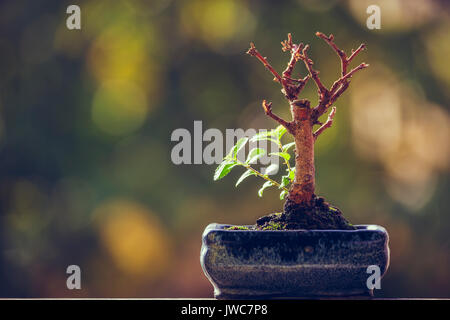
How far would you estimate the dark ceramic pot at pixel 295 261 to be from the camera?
32.2 inches

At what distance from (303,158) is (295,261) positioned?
0.21 meters

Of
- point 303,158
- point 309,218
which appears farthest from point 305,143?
point 309,218

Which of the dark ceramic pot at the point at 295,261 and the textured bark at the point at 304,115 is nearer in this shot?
the dark ceramic pot at the point at 295,261

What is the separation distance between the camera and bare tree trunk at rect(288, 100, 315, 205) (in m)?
0.93

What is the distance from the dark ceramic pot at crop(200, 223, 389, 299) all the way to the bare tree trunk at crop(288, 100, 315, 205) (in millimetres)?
139

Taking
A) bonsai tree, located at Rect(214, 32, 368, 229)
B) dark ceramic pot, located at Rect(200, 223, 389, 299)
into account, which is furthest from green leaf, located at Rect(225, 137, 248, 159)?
dark ceramic pot, located at Rect(200, 223, 389, 299)

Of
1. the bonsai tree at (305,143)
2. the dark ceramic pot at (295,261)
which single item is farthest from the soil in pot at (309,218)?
the dark ceramic pot at (295,261)

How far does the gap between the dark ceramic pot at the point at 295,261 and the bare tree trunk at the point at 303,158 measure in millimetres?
139

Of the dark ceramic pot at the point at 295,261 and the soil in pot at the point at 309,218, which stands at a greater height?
the soil in pot at the point at 309,218

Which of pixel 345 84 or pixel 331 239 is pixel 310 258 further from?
pixel 345 84

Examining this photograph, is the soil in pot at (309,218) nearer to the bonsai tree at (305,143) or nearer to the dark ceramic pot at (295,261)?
the bonsai tree at (305,143)

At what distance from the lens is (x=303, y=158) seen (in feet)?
3.12
